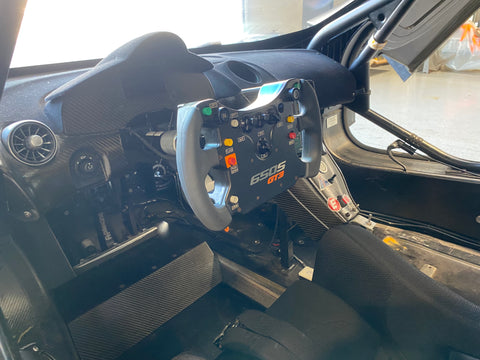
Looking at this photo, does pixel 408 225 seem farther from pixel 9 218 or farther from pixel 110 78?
pixel 9 218

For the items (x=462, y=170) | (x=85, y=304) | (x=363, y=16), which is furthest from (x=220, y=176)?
(x=462, y=170)

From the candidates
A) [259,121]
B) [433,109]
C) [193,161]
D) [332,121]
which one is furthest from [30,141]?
[433,109]

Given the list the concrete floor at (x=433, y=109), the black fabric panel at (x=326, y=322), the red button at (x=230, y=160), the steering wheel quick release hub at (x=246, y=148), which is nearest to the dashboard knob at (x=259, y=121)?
the steering wheel quick release hub at (x=246, y=148)

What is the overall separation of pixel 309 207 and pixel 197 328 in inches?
30.3

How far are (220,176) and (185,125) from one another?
18 centimetres

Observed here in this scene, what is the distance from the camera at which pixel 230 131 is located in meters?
0.87

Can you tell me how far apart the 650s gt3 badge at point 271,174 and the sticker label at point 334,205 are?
713mm

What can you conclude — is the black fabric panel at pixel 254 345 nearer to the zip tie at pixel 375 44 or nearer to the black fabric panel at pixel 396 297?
the black fabric panel at pixel 396 297

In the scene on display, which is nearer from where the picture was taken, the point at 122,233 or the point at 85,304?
the point at 85,304

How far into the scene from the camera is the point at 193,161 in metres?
0.77

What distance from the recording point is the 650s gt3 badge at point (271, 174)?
3.11 ft

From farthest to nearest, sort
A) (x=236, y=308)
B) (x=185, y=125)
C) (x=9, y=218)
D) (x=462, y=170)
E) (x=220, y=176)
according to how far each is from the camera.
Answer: (x=462, y=170) → (x=236, y=308) → (x=9, y=218) → (x=220, y=176) → (x=185, y=125)

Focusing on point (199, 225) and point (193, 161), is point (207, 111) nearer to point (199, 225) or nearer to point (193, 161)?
point (193, 161)

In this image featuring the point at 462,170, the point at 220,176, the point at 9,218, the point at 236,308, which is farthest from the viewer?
the point at 462,170
